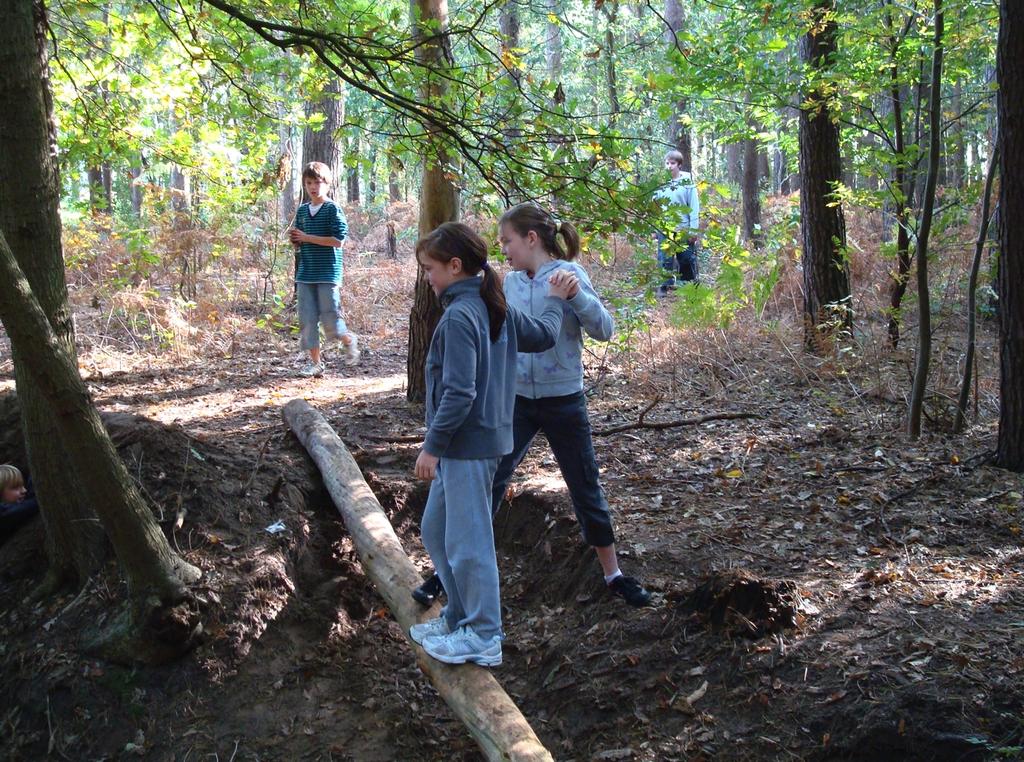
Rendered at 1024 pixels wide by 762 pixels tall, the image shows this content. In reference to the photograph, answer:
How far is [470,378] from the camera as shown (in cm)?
326

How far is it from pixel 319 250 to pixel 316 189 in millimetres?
593

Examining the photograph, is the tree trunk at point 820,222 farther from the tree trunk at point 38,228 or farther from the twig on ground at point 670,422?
the tree trunk at point 38,228

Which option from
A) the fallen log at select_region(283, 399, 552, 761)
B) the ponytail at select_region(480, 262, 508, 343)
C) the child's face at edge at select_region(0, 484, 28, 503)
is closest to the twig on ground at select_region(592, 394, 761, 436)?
the fallen log at select_region(283, 399, 552, 761)

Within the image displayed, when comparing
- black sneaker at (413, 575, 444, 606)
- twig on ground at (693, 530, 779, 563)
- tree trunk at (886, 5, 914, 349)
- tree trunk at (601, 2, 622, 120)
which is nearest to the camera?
black sneaker at (413, 575, 444, 606)

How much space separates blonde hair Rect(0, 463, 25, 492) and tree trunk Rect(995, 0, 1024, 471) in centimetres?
612

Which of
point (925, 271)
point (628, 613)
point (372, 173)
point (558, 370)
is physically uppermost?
point (372, 173)

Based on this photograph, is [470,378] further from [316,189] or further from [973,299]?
[316,189]

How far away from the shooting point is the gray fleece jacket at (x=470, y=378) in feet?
10.7

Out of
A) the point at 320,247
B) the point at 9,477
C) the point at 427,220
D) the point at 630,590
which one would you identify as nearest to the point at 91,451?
the point at 9,477

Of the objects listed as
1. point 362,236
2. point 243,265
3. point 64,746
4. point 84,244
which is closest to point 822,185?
point 64,746

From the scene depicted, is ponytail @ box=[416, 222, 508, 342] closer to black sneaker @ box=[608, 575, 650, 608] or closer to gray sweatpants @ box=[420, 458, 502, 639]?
gray sweatpants @ box=[420, 458, 502, 639]

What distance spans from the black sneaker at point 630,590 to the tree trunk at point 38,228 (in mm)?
2813

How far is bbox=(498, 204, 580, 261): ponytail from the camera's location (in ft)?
13.0

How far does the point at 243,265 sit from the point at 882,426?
1019cm
